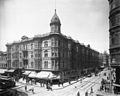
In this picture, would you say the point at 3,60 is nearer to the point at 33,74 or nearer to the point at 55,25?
the point at 33,74

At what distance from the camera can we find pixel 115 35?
21906 millimetres

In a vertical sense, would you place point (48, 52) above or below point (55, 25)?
below

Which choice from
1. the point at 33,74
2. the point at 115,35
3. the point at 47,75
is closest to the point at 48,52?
the point at 47,75

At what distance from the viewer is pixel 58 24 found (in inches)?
1495

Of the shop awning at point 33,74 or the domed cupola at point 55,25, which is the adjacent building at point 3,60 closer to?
the shop awning at point 33,74

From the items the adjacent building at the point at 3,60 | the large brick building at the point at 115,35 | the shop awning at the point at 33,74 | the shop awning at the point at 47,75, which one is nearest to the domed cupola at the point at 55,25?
the shop awning at the point at 47,75

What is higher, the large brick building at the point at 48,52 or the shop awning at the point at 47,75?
the large brick building at the point at 48,52

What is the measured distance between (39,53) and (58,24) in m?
11.3

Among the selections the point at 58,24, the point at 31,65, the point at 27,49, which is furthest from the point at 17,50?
the point at 58,24

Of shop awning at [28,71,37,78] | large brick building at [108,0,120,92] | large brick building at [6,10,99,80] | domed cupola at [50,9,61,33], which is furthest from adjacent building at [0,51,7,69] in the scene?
large brick building at [108,0,120,92]

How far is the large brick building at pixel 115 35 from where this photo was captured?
2116cm

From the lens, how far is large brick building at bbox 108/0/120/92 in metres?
21.2

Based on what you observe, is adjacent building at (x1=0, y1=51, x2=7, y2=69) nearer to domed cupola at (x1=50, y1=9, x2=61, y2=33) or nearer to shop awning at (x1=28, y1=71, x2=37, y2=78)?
shop awning at (x1=28, y1=71, x2=37, y2=78)

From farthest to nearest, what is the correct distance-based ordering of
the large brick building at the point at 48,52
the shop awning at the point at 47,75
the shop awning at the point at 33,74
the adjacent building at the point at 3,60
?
the adjacent building at the point at 3,60 < the shop awning at the point at 33,74 < the large brick building at the point at 48,52 < the shop awning at the point at 47,75
